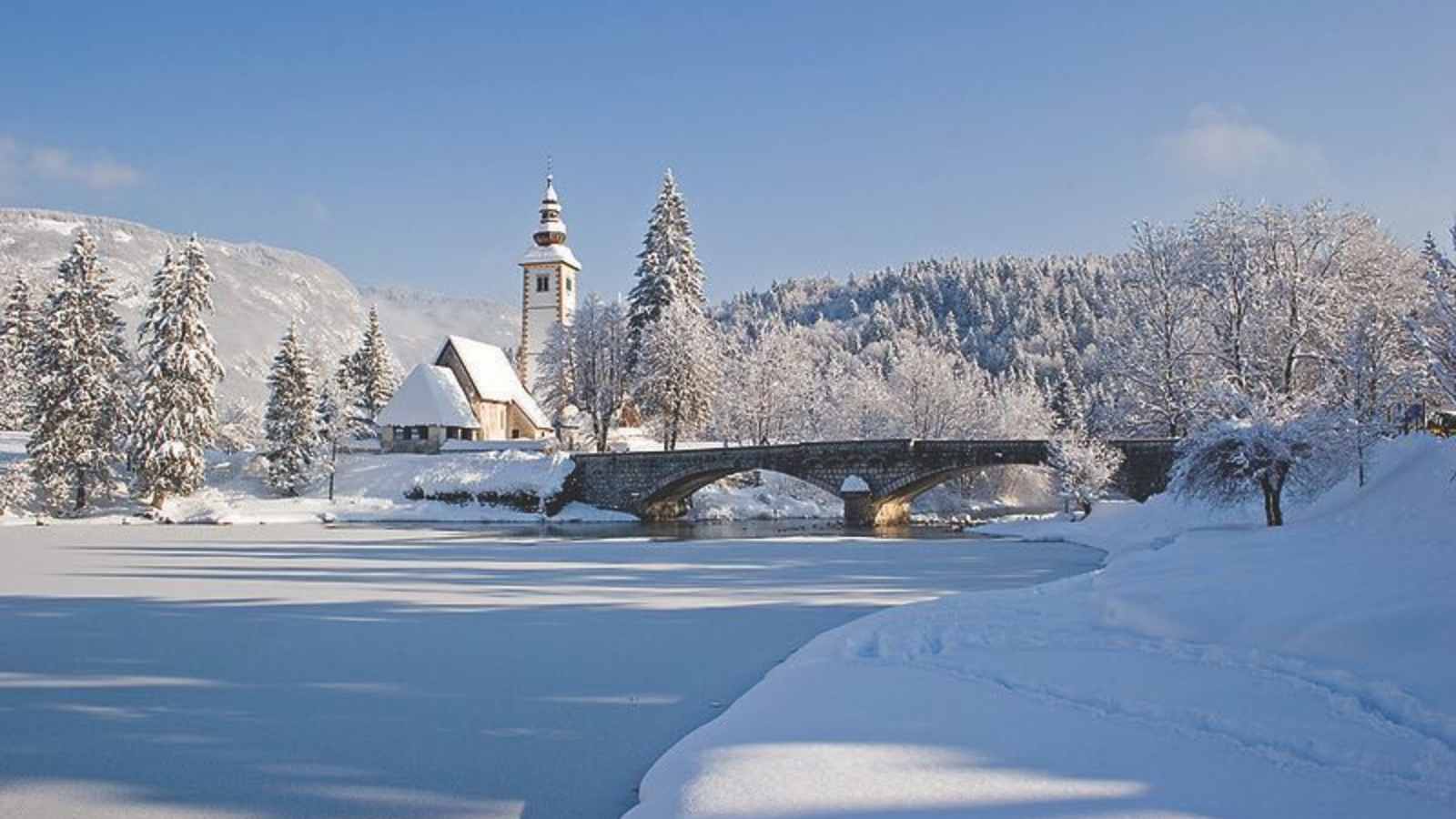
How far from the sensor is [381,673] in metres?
9.62

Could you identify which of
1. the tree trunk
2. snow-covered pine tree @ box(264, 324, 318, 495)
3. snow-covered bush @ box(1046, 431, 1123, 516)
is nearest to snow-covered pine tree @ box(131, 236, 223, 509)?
snow-covered pine tree @ box(264, 324, 318, 495)

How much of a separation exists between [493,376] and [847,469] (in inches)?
1199

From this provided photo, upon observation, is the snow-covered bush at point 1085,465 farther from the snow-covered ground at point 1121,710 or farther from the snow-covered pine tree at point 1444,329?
the snow-covered ground at point 1121,710

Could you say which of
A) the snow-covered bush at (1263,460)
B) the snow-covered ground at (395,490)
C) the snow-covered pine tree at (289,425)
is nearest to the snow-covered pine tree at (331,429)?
the snow-covered ground at (395,490)

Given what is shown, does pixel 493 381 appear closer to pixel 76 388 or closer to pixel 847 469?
pixel 76 388

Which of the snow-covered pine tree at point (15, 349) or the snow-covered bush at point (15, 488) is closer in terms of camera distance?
the snow-covered bush at point (15, 488)

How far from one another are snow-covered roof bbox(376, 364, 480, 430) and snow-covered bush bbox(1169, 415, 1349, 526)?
144ft

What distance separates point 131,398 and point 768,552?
36315 millimetres

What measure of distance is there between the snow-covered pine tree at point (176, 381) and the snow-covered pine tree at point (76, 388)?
5.74 feet

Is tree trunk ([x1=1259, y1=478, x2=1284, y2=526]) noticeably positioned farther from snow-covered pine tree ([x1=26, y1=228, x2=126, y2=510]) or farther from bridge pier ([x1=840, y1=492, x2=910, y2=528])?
snow-covered pine tree ([x1=26, y1=228, x2=126, y2=510])

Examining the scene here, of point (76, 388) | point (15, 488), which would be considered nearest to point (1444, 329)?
point (15, 488)

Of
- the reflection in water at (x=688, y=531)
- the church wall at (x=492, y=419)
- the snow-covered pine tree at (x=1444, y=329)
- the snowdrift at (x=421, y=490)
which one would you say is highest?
the church wall at (x=492, y=419)

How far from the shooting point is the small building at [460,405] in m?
58.2

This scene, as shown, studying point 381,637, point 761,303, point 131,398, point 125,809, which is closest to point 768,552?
point 381,637
